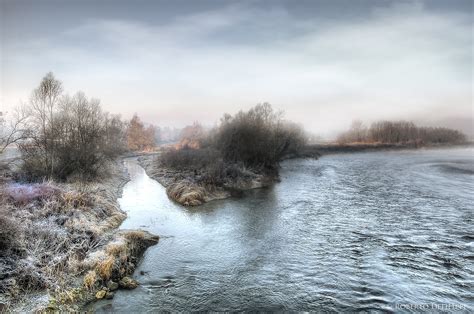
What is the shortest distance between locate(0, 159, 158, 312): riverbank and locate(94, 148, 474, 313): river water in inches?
38.9

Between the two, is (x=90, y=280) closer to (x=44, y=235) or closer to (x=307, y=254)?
(x=44, y=235)

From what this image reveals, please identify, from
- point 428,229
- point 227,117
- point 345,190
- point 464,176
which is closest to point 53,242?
point 428,229

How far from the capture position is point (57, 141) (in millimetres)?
30375

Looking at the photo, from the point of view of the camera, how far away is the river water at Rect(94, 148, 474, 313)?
11.8 m

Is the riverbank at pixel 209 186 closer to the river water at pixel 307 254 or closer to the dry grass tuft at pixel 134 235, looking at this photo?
the river water at pixel 307 254

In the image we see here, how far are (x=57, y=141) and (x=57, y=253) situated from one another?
20.4 meters

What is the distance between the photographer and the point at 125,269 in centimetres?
1395

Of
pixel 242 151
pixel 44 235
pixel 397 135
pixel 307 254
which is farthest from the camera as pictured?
pixel 397 135

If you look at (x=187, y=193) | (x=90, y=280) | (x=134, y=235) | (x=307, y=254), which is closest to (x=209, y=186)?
(x=187, y=193)

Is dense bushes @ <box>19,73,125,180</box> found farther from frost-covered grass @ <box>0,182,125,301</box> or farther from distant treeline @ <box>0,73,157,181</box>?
frost-covered grass @ <box>0,182,125,301</box>

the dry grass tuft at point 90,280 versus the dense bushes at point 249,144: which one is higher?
the dense bushes at point 249,144

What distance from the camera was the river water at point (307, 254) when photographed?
1184cm

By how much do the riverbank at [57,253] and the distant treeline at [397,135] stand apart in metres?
136

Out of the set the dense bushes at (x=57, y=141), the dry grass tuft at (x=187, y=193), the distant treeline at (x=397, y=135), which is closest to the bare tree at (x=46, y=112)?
the dense bushes at (x=57, y=141)
